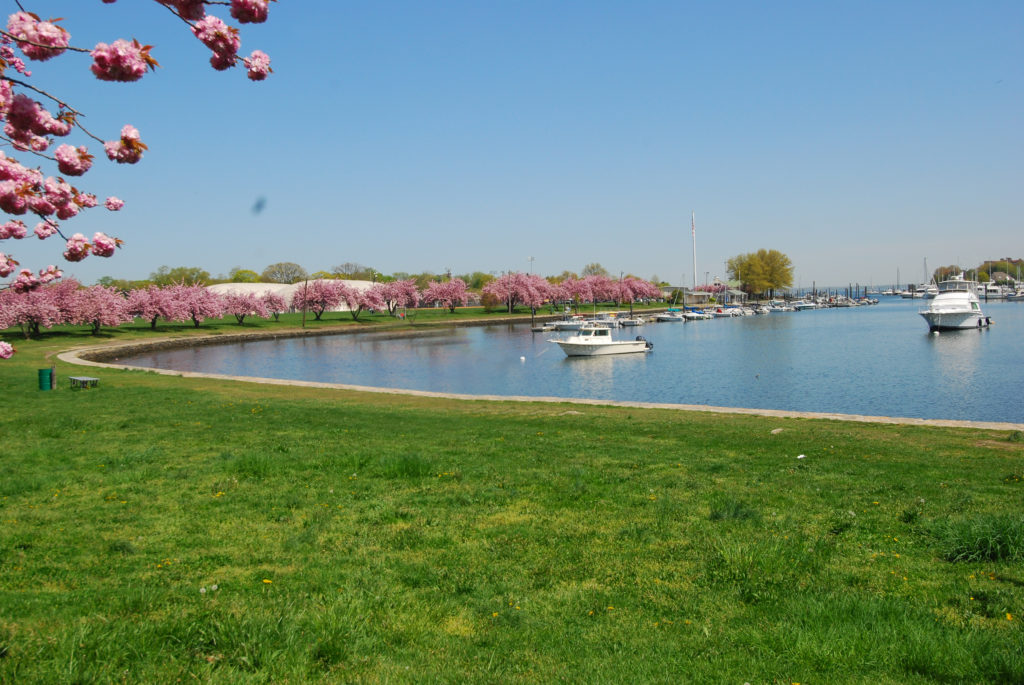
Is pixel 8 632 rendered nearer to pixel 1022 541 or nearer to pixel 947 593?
pixel 947 593

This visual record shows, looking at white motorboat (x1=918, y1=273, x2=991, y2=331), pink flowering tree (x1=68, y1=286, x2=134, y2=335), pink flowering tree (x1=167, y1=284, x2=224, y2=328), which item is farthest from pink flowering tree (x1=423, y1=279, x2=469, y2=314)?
white motorboat (x1=918, y1=273, x2=991, y2=331)

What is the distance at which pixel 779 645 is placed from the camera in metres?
4.84

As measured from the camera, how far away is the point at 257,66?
447 cm

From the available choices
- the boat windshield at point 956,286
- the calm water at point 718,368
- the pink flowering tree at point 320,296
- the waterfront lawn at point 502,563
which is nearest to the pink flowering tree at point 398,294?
the pink flowering tree at point 320,296

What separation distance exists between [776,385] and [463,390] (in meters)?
17.1

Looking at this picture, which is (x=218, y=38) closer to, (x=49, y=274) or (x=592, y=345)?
(x=49, y=274)

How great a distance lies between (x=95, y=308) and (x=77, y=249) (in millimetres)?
79833

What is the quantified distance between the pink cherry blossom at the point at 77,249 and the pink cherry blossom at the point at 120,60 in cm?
148

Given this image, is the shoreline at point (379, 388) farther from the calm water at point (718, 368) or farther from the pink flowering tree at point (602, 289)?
the pink flowering tree at point (602, 289)

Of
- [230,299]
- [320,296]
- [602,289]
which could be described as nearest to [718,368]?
[230,299]

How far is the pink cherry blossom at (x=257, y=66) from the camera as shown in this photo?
446cm

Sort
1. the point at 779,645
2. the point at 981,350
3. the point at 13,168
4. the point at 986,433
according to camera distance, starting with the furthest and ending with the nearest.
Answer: the point at 981,350 < the point at 986,433 < the point at 779,645 < the point at 13,168

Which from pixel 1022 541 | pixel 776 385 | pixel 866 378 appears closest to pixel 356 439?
pixel 1022 541

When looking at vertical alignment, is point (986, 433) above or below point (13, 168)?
below
